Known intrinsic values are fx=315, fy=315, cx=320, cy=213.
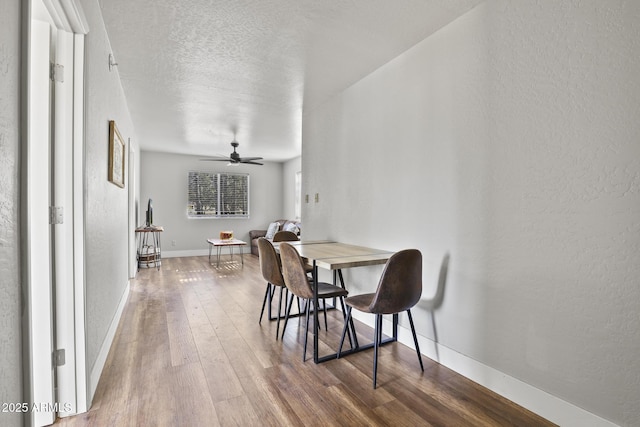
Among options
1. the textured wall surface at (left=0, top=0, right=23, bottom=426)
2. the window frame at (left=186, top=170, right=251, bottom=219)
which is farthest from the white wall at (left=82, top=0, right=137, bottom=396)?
the window frame at (left=186, top=170, right=251, bottom=219)

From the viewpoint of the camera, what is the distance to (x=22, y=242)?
2.97ft

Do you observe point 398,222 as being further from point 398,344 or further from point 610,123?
point 610,123

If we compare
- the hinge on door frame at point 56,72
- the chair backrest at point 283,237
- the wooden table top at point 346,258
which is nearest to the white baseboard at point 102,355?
the wooden table top at point 346,258

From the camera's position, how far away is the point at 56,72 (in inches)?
64.1

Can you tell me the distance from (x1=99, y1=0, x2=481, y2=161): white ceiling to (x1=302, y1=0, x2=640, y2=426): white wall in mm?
366

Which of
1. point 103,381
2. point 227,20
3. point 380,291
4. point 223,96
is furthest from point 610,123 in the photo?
point 223,96

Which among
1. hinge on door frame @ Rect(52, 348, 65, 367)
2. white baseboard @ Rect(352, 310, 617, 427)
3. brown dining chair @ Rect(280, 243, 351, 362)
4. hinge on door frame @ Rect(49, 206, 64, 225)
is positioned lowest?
white baseboard @ Rect(352, 310, 617, 427)

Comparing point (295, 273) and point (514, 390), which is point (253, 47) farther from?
point (514, 390)

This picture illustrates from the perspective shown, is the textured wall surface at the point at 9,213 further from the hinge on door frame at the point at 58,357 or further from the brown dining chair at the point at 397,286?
the brown dining chair at the point at 397,286

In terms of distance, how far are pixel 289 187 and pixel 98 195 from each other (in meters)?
6.10

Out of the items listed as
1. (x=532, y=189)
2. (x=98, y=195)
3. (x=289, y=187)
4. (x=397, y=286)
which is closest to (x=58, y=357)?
(x=98, y=195)

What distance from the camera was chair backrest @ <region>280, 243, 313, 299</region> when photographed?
7.43 feet

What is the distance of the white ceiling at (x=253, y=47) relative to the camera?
208 cm

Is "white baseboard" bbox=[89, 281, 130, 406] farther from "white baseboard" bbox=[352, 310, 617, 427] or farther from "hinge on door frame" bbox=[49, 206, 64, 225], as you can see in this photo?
"white baseboard" bbox=[352, 310, 617, 427]
